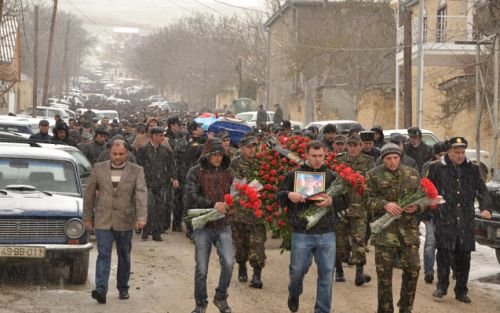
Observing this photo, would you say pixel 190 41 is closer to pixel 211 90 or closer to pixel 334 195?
pixel 211 90

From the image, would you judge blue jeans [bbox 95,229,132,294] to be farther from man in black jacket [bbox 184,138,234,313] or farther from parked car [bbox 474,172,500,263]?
parked car [bbox 474,172,500,263]

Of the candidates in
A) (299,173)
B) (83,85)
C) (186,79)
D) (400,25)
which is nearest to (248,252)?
(299,173)

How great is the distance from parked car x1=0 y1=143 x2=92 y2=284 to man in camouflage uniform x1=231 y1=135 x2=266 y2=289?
74.0 inches

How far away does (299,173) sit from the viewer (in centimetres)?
978

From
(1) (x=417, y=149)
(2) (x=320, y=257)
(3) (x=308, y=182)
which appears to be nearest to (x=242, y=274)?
(2) (x=320, y=257)

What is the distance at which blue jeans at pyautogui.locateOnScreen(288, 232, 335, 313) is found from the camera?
9.68 meters

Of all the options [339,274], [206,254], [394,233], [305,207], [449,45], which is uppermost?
[449,45]

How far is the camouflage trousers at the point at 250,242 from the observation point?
1242 cm

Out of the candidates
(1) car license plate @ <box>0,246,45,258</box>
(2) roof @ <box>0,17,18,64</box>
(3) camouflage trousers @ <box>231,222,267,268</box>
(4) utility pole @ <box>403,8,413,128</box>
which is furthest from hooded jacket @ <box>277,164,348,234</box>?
(2) roof @ <box>0,17,18,64</box>

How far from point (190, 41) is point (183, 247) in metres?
99.8

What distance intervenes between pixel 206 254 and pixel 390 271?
1846 mm

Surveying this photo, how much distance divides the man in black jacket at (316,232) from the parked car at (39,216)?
308 centimetres

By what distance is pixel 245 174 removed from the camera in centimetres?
1235

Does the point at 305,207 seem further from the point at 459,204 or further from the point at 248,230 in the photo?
the point at 248,230
